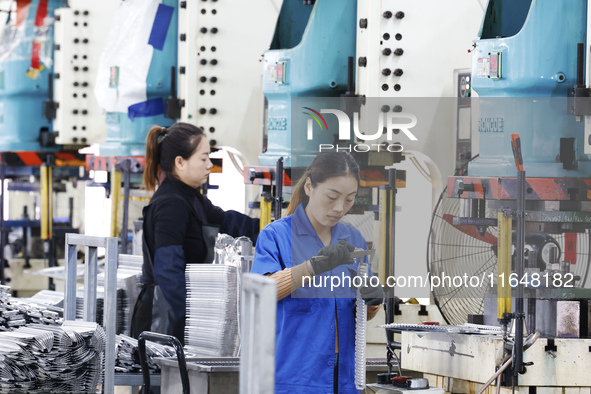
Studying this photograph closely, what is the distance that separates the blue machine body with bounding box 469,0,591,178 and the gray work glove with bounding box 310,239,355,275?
1.90 metres

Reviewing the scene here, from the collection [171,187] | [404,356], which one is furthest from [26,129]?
[404,356]

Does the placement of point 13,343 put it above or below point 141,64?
below

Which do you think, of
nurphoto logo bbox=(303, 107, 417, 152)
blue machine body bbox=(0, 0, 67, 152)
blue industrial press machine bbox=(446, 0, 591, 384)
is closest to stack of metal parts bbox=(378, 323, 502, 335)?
blue industrial press machine bbox=(446, 0, 591, 384)

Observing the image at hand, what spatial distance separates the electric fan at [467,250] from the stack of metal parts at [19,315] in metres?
1.67

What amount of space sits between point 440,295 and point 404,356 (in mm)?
675

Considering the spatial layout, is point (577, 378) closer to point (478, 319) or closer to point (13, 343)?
point (478, 319)

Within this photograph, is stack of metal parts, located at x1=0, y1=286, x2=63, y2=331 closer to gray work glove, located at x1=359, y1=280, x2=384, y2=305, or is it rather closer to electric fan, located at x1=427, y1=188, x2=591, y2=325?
gray work glove, located at x1=359, y1=280, x2=384, y2=305

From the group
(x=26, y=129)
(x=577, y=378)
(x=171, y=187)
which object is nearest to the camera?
(x=577, y=378)

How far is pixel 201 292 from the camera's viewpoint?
4945 millimetres

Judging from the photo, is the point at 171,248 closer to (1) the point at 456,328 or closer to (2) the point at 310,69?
(1) the point at 456,328

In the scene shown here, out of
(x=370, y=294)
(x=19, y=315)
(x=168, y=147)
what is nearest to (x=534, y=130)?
(x=168, y=147)

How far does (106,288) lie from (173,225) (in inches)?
29.0

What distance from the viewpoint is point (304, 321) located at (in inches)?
145

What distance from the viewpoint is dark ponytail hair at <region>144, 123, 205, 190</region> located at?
5.30 meters
